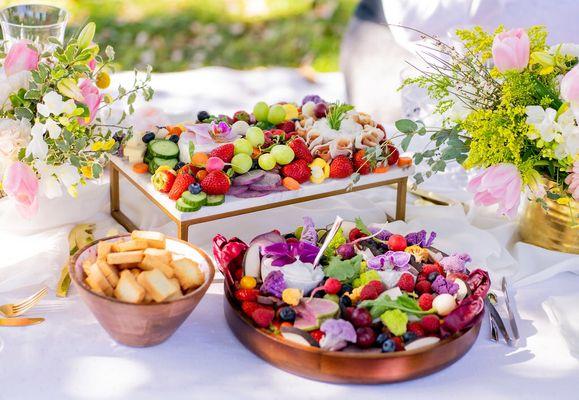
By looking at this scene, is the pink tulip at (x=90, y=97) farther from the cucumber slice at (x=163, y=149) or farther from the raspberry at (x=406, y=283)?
the raspberry at (x=406, y=283)

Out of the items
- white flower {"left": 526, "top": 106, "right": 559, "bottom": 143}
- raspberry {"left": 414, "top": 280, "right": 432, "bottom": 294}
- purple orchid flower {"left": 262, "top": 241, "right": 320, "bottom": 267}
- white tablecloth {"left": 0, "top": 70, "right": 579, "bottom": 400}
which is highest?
white flower {"left": 526, "top": 106, "right": 559, "bottom": 143}

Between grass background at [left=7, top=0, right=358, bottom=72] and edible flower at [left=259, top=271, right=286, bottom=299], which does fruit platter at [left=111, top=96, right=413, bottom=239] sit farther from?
grass background at [left=7, top=0, right=358, bottom=72]

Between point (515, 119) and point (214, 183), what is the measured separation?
51 centimetres

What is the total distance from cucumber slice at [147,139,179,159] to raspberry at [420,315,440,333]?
Result: 594 millimetres

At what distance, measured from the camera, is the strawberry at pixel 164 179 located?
4.62ft

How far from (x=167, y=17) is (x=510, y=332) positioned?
143 inches

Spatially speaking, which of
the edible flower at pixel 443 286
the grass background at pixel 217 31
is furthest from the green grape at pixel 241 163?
the grass background at pixel 217 31

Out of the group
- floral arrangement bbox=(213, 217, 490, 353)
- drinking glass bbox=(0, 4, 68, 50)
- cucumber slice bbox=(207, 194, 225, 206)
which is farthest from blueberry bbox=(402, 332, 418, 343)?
drinking glass bbox=(0, 4, 68, 50)

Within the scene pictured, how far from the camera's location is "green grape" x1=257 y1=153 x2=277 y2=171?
4.80 feet

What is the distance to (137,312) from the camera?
1.10 m

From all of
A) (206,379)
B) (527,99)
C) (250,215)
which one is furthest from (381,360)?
(250,215)

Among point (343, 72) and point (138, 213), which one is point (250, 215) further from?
point (343, 72)

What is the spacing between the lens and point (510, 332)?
127cm

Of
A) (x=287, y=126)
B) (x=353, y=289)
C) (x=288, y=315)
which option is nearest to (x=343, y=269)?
(x=353, y=289)
